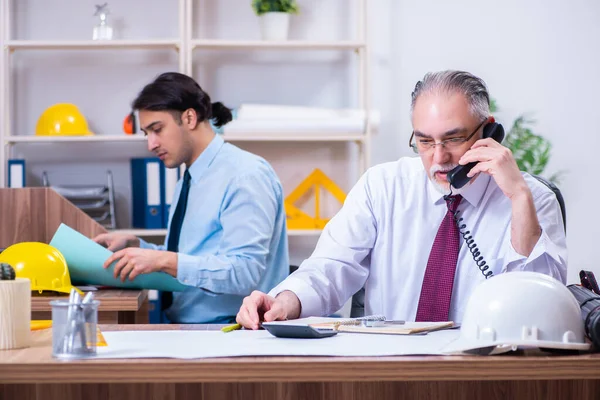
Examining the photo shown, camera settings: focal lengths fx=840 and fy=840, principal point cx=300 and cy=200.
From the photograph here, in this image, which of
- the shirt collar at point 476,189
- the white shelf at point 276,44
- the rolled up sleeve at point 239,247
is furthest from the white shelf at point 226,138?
the shirt collar at point 476,189

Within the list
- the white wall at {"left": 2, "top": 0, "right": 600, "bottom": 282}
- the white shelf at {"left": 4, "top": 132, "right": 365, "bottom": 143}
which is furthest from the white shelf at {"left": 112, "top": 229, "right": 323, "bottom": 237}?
the white shelf at {"left": 4, "top": 132, "right": 365, "bottom": 143}

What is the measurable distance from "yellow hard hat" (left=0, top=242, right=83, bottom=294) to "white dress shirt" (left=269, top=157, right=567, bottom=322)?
2.94ft

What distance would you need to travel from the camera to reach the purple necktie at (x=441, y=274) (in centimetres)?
200

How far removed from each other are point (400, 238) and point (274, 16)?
233 cm

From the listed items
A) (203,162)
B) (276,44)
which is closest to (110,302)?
(203,162)

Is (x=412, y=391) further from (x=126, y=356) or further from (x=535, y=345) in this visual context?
(x=126, y=356)

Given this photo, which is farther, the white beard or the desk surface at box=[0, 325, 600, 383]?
the white beard

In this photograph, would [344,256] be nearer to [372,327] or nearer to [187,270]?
[372,327]

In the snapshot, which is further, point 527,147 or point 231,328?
point 527,147

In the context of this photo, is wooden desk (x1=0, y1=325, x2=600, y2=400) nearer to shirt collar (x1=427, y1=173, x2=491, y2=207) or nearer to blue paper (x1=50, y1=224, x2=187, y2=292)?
shirt collar (x1=427, y1=173, x2=491, y2=207)

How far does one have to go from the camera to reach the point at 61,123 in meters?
4.21

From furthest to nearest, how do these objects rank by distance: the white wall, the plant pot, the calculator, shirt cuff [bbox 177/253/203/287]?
1. the white wall
2. the plant pot
3. shirt cuff [bbox 177/253/203/287]
4. the calculator

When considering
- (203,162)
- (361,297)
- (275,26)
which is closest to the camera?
(361,297)

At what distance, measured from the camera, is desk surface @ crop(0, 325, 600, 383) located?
1273 mm
